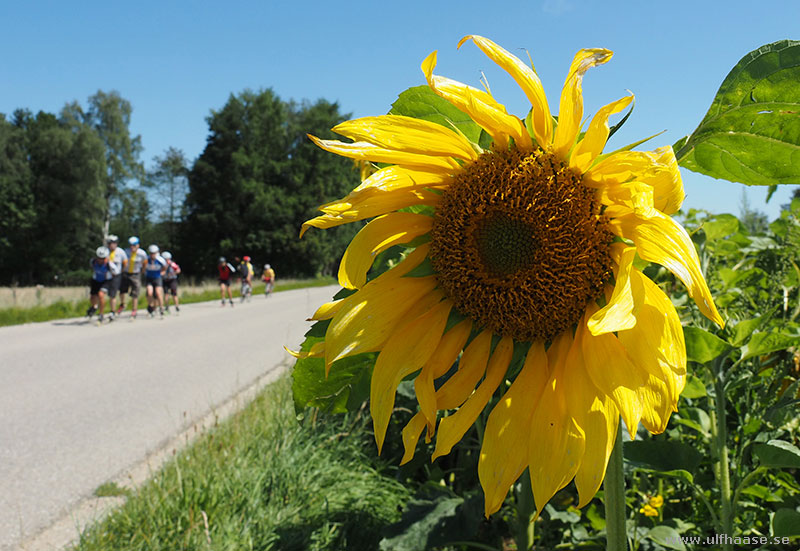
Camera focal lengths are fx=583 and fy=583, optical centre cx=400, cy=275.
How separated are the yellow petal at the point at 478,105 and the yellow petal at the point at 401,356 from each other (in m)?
0.30

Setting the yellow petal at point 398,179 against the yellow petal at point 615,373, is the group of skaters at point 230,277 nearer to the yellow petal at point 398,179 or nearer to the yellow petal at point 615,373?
the yellow petal at point 398,179

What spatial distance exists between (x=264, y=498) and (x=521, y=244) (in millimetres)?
2493

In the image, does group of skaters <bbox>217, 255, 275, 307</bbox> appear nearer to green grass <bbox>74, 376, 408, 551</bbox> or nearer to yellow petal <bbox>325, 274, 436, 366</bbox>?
green grass <bbox>74, 376, 408, 551</bbox>

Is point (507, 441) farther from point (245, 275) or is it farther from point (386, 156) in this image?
point (245, 275)

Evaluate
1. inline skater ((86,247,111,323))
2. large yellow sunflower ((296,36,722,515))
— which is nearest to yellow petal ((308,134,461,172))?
large yellow sunflower ((296,36,722,515))

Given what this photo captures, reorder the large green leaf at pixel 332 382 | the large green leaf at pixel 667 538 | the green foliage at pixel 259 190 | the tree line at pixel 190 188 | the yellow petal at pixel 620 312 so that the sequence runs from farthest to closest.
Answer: the green foliage at pixel 259 190 → the tree line at pixel 190 188 → the large green leaf at pixel 667 538 → the large green leaf at pixel 332 382 → the yellow petal at pixel 620 312

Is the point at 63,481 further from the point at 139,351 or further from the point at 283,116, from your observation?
the point at 283,116

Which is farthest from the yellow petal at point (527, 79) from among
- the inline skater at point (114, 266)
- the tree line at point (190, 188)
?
the tree line at point (190, 188)

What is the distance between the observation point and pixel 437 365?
939mm

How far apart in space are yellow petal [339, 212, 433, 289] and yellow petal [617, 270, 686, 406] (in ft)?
1.18

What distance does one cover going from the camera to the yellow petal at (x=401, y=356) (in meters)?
0.87

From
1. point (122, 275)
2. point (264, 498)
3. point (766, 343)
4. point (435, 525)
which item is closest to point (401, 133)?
point (766, 343)

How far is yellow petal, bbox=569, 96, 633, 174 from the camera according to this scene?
2.52 feet

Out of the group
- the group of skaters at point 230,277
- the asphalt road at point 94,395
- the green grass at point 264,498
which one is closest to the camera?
the green grass at point 264,498
